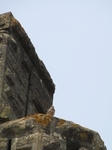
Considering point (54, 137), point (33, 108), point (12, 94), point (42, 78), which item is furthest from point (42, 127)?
point (42, 78)

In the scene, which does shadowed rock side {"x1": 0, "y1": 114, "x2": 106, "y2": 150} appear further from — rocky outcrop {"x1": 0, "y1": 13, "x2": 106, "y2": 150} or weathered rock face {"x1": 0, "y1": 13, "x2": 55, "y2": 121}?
weathered rock face {"x1": 0, "y1": 13, "x2": 55, "y2": 121}

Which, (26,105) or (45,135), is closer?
(45,135)

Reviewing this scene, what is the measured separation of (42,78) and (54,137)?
132 inches

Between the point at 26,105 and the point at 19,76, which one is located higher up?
the point at 19,76

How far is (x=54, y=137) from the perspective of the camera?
966 centimetres

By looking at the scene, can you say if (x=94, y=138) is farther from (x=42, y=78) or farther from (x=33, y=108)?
(x=42, y=78)

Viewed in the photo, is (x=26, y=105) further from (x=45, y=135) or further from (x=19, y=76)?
(x=45, y=135)

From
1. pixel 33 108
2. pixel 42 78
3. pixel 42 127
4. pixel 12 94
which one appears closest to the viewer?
pixel 42 127

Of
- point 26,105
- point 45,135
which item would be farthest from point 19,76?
point 45,135

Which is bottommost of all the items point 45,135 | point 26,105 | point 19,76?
point 45,135

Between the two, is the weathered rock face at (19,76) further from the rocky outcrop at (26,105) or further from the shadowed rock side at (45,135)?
the shadowed rock side at (45,135)

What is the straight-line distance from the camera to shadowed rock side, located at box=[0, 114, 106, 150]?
9.55 meters

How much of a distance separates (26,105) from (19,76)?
42 centimetres

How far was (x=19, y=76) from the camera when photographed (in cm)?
1184
